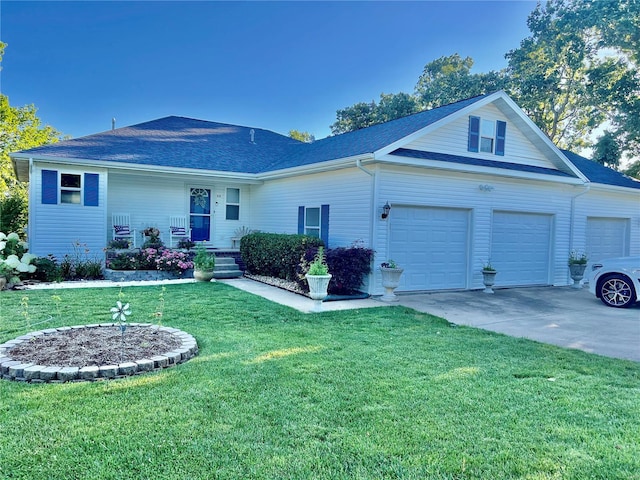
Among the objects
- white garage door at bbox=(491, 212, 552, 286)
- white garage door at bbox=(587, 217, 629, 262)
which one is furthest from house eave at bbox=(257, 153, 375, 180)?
white garage door at bbox=(587, 217, 629, 262)

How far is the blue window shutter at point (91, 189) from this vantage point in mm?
11195

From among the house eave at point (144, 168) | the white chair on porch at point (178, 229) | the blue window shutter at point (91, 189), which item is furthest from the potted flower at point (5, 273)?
the white chair on porch at point (178, 229)

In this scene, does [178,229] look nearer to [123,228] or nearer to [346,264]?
[123,228]

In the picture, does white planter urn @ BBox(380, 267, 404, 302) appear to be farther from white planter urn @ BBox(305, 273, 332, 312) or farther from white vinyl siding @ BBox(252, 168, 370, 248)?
white planter urn @ BBox(305, 273, 332, 312)

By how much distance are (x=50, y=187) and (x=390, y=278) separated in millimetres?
9105

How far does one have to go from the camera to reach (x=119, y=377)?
3900mm

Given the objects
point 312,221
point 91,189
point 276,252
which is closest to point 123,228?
point 91,189

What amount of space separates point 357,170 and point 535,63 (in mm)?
20582

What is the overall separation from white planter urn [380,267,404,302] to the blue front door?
24.0 feet

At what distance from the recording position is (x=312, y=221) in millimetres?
11523

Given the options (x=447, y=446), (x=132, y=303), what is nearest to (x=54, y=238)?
(x=132, y=303)

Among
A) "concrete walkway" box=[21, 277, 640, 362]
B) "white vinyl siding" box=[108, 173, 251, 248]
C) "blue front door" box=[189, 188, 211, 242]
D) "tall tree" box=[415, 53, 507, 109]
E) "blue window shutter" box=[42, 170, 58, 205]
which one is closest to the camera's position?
"concrete walkway" box=[21, 277, 640, 362]

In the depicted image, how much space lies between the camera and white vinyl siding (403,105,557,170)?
1015 cm

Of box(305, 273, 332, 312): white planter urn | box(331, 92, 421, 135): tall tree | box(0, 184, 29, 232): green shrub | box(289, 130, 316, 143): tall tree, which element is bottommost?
box(305, 273, 332, 312): white planter urn
